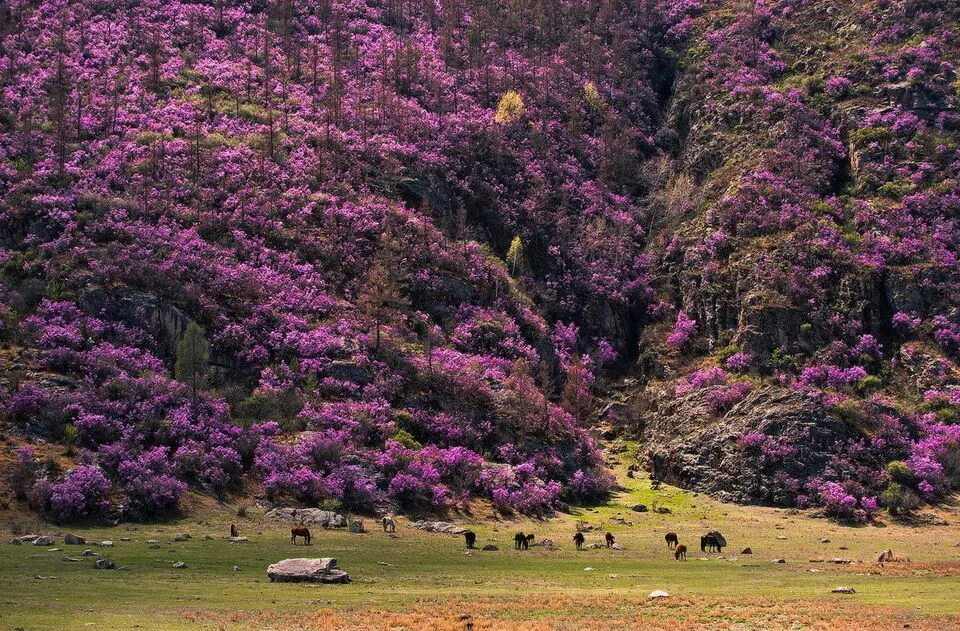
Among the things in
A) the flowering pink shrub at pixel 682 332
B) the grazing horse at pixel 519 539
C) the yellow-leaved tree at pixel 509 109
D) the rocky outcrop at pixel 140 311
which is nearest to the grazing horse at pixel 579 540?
the grazing horse at pixel 519 539

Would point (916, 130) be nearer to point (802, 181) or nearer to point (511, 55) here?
point (802, 181)

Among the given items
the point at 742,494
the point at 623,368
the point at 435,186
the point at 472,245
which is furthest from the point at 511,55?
the point at 742,494

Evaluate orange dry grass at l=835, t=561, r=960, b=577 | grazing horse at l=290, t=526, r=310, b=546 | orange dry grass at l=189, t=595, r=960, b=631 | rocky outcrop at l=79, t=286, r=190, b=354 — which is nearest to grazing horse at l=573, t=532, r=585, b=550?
orange dry grass at l=835, t=561, r=960, b=577

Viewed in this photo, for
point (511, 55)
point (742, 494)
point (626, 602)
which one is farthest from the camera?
point (511, 55)

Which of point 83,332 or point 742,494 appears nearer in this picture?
point 83,332

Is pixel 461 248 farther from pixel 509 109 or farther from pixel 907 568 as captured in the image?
pixel 907 568

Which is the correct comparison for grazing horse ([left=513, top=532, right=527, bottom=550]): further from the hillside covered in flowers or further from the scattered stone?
the hillside covered in flowers

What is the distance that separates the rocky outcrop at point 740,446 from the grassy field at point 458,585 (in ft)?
56.1

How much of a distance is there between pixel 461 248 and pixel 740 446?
39.6 meters

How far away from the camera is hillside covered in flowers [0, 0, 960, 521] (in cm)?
7269

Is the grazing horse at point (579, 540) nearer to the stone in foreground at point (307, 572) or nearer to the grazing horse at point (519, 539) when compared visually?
the grazing horse at point (519, 539)

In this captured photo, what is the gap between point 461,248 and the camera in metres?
104

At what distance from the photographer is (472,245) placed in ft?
348

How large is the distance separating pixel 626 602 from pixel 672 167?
10554cm
